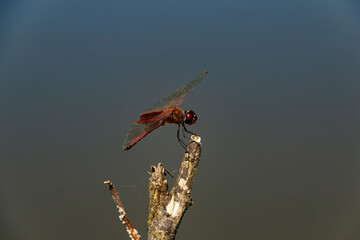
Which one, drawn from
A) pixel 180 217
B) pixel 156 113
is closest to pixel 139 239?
pixel 180 217

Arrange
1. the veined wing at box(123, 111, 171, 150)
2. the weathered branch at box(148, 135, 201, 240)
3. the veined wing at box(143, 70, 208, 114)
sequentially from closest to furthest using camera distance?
the weathered branch at box(148, 135, 201, 240), the veined wing at box(123, 111, 171, 150), the veined wing at box(143, 70, 208, 114)

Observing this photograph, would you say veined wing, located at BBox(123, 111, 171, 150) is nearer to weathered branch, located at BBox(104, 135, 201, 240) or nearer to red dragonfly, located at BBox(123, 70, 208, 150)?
red dragonfly, located at BBox(123, 70, 208, 150)

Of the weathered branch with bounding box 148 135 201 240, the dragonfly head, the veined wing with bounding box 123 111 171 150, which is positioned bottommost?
the weathered branch with bounding box 148 135 201 240

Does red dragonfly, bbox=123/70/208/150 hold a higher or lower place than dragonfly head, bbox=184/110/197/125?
higher

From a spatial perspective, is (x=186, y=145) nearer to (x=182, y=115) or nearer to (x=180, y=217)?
(x=182, y=115)

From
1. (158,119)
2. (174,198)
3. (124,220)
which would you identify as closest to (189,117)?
(158,119)

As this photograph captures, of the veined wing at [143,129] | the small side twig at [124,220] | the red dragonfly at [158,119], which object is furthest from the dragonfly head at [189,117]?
the small side twig at [124,220]

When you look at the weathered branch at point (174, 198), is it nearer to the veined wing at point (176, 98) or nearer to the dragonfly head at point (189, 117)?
the dragonfly head at point (189, 117)

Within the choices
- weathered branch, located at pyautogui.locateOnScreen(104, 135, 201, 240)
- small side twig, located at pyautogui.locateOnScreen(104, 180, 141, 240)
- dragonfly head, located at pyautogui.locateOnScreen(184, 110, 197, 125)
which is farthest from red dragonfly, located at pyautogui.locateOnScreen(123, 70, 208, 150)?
small side twig, located at pyautogui.locateOnScreen(104, 180, 141, 240)
